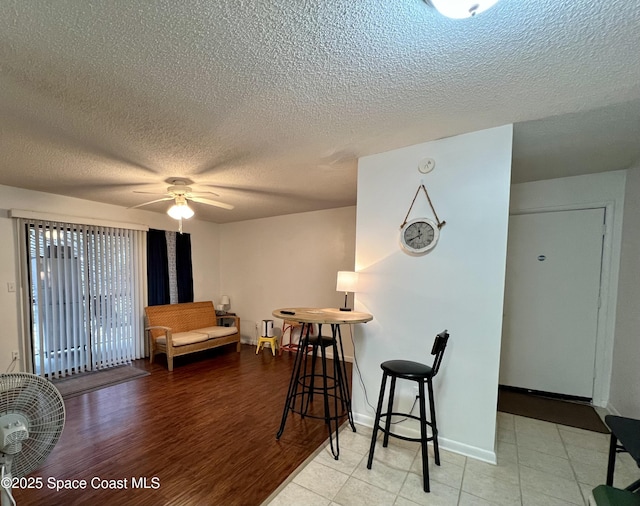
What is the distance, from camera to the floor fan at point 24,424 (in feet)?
3.71

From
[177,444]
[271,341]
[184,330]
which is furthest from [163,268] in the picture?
[177,444]

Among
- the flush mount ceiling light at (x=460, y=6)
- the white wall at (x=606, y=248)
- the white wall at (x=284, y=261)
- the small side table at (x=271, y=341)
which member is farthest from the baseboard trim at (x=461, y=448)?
the small side table at (x=271, y=341)

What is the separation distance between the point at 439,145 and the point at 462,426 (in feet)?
6.82

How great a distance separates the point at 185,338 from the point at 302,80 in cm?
382

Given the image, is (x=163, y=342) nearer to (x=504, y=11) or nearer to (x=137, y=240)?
(x=137, y=240)

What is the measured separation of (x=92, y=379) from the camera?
11.3 ft

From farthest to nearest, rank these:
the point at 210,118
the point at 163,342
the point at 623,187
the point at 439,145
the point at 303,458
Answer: the point at 163,342
the point at 623,187
the point at 439,145
the point at 303,458
the point at 210,118

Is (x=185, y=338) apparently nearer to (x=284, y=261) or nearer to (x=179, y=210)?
(x=284, y=261)

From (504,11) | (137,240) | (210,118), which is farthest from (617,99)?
(137,240)

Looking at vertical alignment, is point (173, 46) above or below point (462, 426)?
above

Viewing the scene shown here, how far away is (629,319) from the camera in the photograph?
244 cm

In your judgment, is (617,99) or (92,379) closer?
(617,99)

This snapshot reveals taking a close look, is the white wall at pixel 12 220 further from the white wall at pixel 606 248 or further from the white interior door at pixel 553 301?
the white wall at pixel 606 248

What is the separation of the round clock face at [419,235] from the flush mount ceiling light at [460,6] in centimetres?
133
